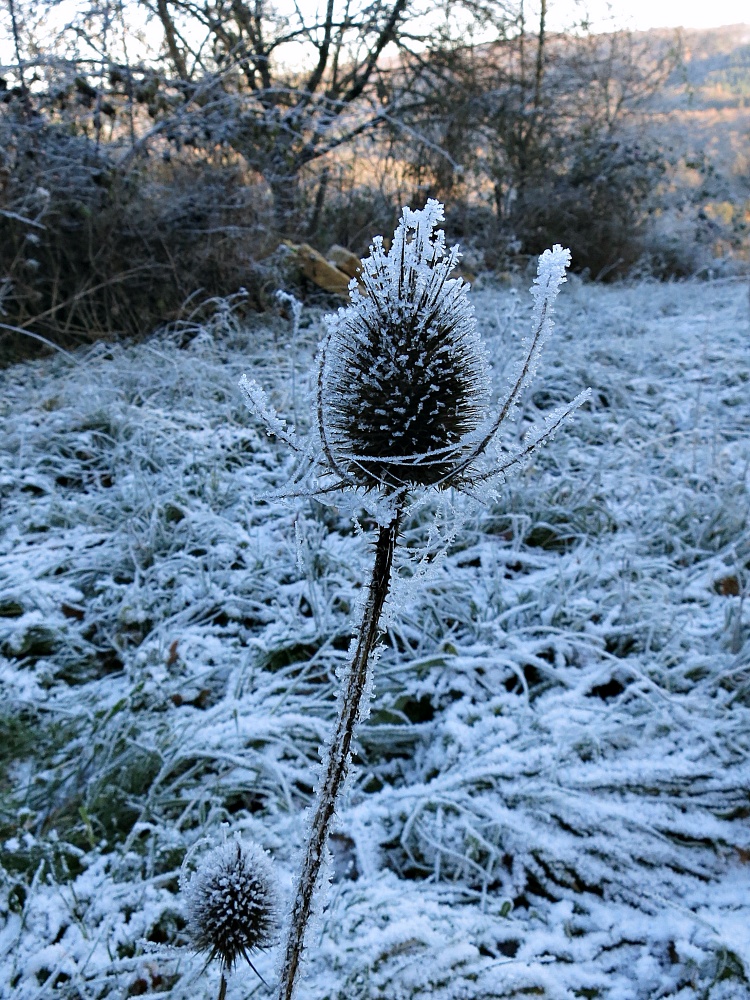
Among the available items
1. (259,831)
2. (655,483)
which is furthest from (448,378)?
(655,483)

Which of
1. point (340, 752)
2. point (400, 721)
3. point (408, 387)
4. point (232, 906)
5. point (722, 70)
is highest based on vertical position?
point (722, 70)

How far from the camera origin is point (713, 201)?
11.9m

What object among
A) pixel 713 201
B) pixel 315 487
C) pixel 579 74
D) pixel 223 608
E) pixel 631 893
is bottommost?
pixel 631 893

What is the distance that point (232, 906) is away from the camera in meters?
0.98

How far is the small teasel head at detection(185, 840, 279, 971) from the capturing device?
0.97 meters

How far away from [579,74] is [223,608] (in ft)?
39.1

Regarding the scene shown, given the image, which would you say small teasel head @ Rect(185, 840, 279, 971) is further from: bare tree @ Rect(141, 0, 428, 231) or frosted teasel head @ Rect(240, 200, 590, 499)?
bare tree @ Rect(141, 0, 428, 231)

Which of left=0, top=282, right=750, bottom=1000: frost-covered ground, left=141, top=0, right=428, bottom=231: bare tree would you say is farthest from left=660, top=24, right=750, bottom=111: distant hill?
left=0, top=282, right=750, bottom=1000: frost-covered ground

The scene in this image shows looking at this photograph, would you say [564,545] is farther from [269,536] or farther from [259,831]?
[259,831]

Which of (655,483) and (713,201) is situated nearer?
(655,483)

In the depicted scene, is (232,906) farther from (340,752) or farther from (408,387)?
(408,387)

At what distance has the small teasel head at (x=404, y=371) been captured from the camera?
705 mm

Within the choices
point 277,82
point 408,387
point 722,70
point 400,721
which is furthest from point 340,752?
point 722,70

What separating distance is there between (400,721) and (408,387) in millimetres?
1580
